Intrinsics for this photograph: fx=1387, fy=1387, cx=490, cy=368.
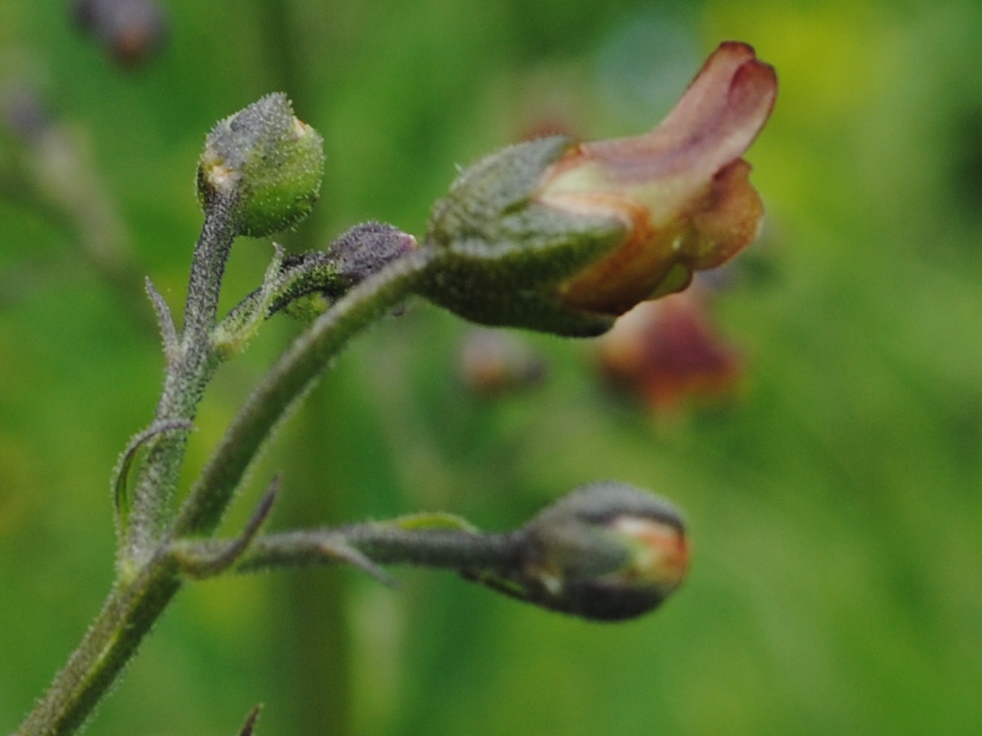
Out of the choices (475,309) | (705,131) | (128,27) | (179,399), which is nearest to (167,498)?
(179,399)

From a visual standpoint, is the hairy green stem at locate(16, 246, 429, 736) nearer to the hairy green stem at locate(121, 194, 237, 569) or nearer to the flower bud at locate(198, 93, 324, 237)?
the hairy green stem at locate(121, 194, 237, 569)

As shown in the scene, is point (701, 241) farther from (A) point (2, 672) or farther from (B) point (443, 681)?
(A) point (2, 672)

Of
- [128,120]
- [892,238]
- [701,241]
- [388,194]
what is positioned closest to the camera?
[701,241]

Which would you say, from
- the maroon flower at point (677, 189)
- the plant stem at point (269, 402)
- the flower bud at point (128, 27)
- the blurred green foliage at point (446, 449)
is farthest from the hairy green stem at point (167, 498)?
the flower bud at point (128, 27)

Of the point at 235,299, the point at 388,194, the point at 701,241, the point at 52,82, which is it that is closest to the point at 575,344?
the point at 388,194

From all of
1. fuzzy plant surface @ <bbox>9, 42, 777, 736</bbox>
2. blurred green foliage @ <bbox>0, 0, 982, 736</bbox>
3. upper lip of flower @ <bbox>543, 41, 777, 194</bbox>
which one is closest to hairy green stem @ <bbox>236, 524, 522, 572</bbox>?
fuzzy plant surface @ <bbox>9, 42, 777, 736</bbox>

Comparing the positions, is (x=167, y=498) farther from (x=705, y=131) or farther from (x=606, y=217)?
(x=705, y=131)
